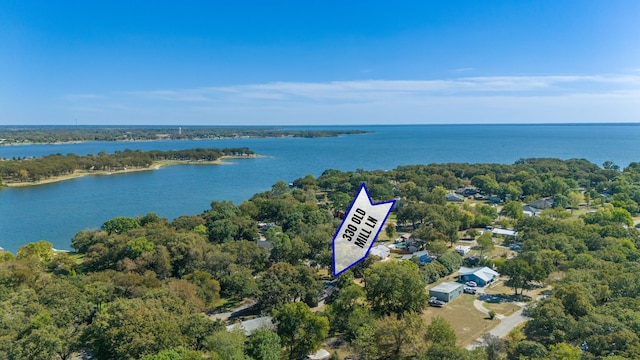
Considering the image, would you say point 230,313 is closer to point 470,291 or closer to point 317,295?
point 317,295

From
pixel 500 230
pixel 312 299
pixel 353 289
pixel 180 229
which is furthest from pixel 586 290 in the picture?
pixel 180 229

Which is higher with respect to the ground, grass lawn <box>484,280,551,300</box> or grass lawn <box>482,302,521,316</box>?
grass lawn <box>482,302,521,316</box>

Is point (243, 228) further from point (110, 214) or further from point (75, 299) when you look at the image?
point (110, 214)

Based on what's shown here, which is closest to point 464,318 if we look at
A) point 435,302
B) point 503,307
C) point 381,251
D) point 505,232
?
point 435,302

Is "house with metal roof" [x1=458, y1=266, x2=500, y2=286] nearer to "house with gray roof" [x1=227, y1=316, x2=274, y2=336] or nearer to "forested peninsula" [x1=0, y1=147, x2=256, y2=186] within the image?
"house with gray roof" [x1=227, y1=316, x2=274, y2=336]

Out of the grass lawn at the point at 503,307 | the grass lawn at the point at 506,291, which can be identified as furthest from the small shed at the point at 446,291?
the grass lawn at the point at 506,291

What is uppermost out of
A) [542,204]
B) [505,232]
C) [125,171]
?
[542,204]

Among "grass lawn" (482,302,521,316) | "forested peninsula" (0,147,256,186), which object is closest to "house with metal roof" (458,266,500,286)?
"grass lawn" (482,302,521,316)
